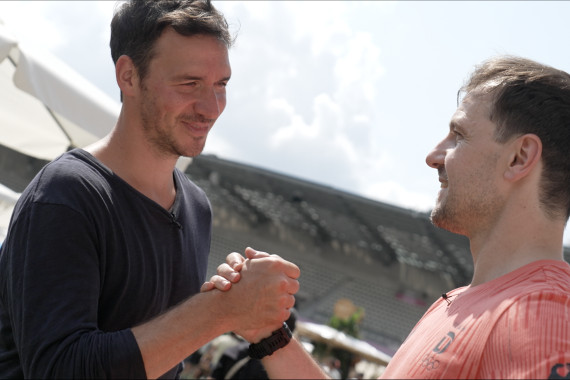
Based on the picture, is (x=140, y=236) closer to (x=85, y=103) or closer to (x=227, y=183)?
(x=85, y=103)

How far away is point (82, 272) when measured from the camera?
168 cm

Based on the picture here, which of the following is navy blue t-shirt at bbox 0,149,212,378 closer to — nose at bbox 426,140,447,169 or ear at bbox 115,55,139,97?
ear at bbox 115,55,139,97

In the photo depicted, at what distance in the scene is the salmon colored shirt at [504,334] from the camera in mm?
1367

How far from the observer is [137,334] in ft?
5.47

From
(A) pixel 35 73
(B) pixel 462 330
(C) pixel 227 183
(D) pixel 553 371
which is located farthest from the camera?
(C) pixel 227 183

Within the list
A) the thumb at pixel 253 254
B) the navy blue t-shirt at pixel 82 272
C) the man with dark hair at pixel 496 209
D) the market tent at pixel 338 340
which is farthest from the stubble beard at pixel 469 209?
the market tent at pixel 338 340

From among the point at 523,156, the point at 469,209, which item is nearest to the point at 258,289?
→ the point at 469,209

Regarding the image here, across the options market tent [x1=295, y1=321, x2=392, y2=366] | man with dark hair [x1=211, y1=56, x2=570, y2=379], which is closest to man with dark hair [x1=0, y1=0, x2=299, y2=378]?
man with dark hair [x1=211, y1=56, x2=570, y2=379]

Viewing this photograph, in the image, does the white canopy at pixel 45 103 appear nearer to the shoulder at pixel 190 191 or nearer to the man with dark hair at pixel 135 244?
the shoulder at pixel 190 191

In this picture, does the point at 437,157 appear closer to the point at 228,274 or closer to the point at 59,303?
the point at 228,274

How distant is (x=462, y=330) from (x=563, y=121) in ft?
2.10

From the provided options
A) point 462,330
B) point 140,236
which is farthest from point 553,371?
point 140,236

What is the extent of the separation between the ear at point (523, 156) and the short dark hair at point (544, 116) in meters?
0.02

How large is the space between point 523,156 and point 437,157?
0.94ft
